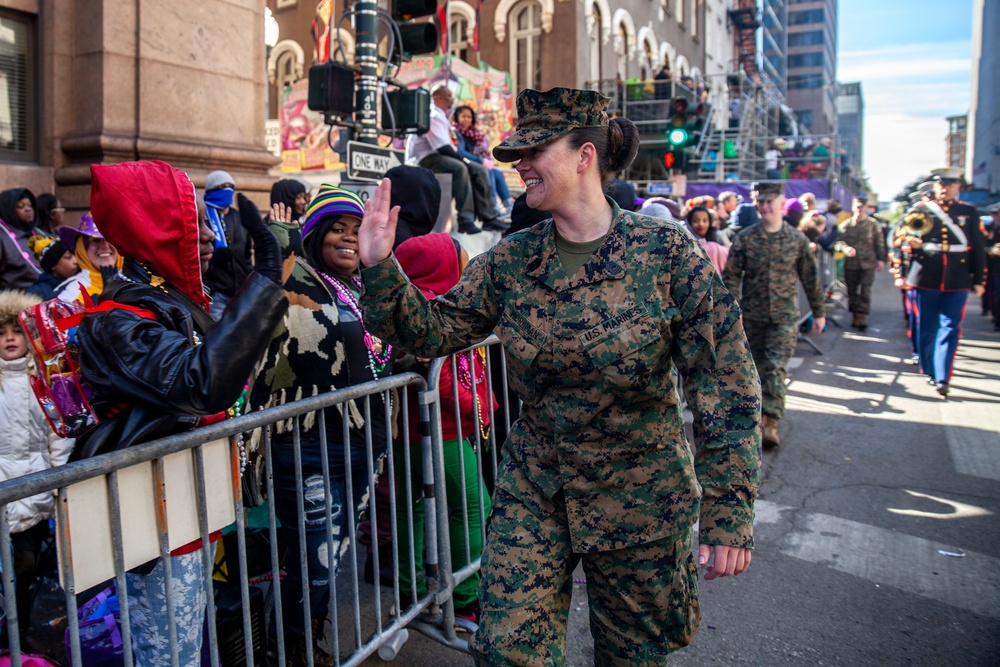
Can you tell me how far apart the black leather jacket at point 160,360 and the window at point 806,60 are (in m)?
123

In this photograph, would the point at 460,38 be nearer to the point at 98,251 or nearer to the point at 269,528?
the point at 98,251

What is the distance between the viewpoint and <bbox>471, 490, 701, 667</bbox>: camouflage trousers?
8.00ft

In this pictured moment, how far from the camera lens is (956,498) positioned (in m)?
5.67

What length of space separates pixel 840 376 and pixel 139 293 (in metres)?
9.30

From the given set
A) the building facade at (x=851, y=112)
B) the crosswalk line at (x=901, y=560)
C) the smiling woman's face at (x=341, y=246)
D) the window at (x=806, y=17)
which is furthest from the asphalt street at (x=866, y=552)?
the building facade at (x=851, y=112)

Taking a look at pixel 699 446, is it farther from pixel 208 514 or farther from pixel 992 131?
pixel 992 131

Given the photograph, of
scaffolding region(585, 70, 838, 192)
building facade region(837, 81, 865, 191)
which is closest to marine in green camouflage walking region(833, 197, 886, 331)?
scaffolding region(585, 70, 838, 192)

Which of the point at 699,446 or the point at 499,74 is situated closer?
the point at 699,446

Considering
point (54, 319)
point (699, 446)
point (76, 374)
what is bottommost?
point (699, 446)

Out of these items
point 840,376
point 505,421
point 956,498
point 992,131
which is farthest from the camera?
point 992,131

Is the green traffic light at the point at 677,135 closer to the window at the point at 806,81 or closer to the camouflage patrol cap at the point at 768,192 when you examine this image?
the camouflage patrol cap at the point at 768,192

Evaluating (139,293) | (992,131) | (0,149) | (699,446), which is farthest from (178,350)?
(992,131)

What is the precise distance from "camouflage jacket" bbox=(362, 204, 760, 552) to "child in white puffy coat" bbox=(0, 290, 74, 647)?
6.25 ft

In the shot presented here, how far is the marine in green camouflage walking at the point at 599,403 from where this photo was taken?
2.41 meters
